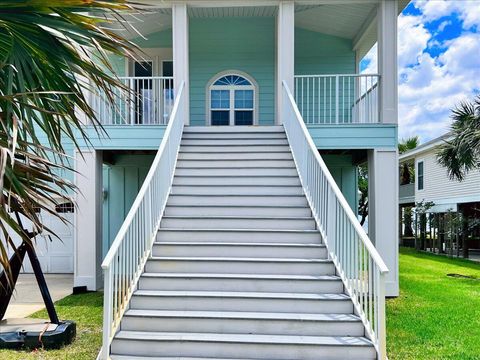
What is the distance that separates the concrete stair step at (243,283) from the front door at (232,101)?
6309 millimetres

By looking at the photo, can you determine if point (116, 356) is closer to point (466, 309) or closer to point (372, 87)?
point (466, 309)

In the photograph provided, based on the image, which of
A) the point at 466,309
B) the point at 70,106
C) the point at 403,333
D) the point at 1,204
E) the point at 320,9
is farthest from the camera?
the point at 320,9

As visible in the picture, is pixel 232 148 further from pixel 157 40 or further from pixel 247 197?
pixel 157 40

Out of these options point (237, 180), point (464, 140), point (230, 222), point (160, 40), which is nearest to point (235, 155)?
point (237, 180)

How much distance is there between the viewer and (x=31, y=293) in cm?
846

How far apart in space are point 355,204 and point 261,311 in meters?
6.66

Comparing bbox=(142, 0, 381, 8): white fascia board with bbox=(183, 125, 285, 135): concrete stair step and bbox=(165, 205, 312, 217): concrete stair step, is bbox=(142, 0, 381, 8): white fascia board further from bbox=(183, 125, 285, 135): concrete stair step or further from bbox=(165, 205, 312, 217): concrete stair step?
bbox=(165, 205, 312, 217): concrete stair step

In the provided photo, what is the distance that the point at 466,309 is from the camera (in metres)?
6.83

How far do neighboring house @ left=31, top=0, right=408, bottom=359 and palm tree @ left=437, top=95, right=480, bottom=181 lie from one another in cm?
287

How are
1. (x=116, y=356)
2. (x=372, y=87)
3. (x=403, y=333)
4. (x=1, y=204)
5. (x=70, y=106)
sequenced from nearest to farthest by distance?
(x=1, y=204) < (x=70, y=106) < (x=116, y=356) < (x=403, y=333) < (x=372, y=87)

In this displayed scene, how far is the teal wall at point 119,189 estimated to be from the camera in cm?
1067

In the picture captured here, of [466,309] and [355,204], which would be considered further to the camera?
[355,204]

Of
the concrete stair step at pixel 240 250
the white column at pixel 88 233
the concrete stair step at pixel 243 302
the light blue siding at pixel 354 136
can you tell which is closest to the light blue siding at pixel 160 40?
the white column at pixel 88 233

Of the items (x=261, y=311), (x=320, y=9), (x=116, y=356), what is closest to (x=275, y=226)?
(x=261, y=311)
